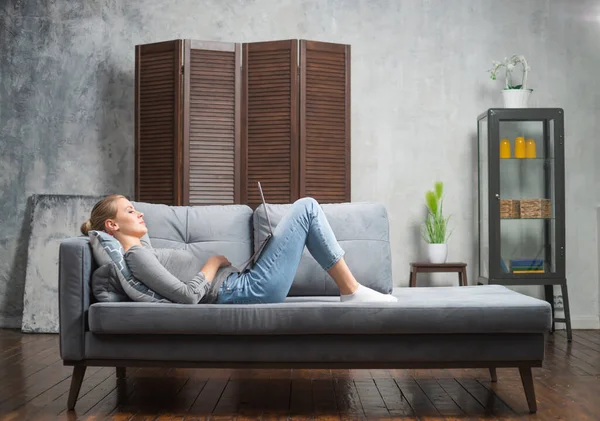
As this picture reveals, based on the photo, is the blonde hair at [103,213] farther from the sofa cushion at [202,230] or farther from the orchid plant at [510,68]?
the orchid plant at [510,68]

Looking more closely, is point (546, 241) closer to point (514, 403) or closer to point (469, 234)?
point (469, 234)

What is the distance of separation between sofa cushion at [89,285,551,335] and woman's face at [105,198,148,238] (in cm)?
39

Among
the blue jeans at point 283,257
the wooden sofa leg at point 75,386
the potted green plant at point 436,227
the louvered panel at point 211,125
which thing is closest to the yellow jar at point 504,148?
the potted green plant at point 436,227

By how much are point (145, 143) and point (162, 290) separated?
2382 millimetres

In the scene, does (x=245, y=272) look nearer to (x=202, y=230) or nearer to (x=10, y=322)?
(x=202, y=230)

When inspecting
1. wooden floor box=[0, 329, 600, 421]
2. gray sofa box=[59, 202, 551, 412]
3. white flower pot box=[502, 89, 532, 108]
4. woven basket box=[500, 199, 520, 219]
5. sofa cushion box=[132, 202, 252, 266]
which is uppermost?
white flower pot box=[502, 89, 532, 108]

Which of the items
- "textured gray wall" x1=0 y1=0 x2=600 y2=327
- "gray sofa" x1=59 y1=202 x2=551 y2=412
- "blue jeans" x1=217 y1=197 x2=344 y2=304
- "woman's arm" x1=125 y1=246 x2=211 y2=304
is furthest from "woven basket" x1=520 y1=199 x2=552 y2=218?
"woman's arm" x1=125 y1=246 x2=211 y2=304

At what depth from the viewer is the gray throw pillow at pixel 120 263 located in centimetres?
302

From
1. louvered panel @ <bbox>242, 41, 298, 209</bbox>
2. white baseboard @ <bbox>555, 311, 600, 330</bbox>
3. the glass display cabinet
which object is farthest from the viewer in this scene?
white baseboard @ <bbox>555, 311, 600, 330</bbox>

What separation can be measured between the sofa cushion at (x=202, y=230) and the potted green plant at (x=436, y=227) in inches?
78.8

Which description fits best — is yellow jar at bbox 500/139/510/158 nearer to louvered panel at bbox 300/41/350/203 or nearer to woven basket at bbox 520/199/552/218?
woven basket at bbox 520/199/552/218

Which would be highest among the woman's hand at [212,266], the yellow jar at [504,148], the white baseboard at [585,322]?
the yellow jar at [504,148]

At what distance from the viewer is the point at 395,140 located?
18.3 feet

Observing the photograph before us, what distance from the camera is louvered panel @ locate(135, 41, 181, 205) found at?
5016mm
